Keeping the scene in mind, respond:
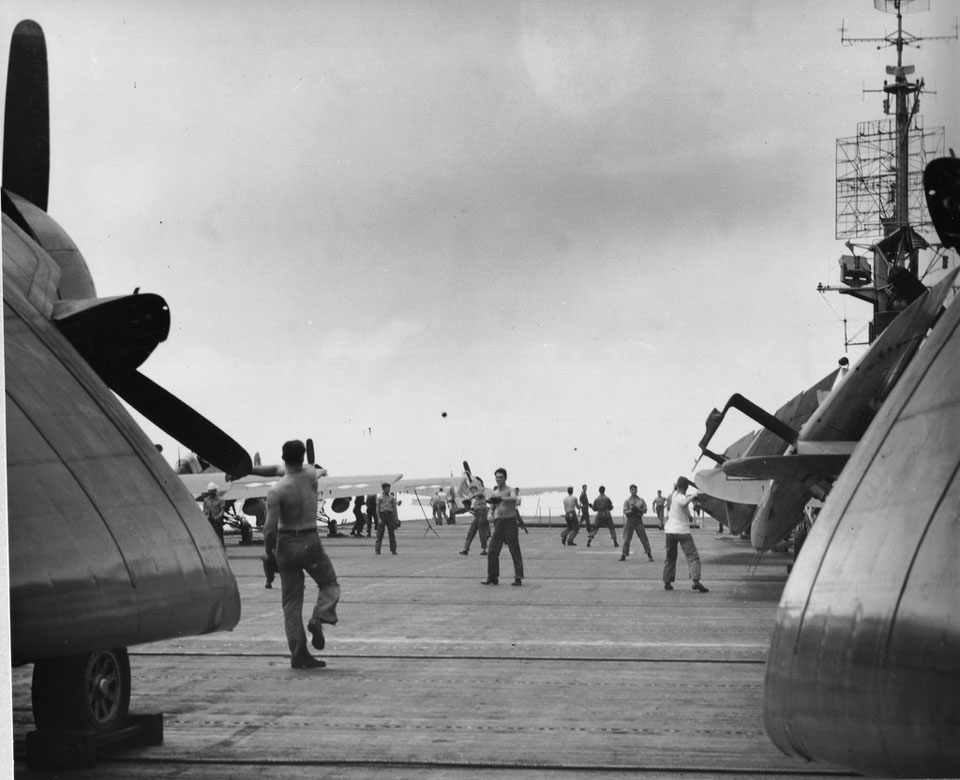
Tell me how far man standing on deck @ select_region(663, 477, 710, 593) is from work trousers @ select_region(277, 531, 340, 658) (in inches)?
302

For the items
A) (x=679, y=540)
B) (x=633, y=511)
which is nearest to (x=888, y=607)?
(x=679, y=540)

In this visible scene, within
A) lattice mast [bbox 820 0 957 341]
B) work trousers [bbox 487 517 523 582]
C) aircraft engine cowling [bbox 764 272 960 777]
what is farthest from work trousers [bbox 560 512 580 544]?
aircraft engine cowling [bbox 764 272 960 777]

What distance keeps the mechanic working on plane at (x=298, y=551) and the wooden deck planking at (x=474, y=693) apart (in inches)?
14.3

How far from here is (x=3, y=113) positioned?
239 inches

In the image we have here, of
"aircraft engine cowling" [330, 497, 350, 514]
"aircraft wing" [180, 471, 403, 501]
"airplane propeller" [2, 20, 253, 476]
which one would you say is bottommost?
"aircraft engine cowling" [330, 497, 350, 514]

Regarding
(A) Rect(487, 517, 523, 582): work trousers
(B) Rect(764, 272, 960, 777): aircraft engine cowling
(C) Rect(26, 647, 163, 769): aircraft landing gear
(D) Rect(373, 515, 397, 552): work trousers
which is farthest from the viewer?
(D) Rect(373, 515, 397, 552): work trousers

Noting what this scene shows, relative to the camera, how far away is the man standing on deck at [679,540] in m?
15.8

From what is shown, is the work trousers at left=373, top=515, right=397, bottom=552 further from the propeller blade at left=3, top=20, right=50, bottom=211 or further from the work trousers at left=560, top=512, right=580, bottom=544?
the propeller blade at left=3, top=20, right=50, bottom=211

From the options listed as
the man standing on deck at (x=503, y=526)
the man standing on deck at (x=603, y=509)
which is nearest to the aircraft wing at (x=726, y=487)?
the man standing on deck at (x=503, y=526)

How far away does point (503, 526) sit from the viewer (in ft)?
53.5

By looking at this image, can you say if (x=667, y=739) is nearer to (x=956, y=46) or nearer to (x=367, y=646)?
(x=956, y=46)

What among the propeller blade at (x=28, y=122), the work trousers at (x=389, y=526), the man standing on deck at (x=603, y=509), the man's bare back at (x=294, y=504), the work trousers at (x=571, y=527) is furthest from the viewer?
the work trousers at (x=571, y=527)

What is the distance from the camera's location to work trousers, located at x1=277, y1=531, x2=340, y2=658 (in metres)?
8.90

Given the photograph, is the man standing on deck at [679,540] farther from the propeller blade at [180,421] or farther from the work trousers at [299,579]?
the propeller blade at [180,421]
